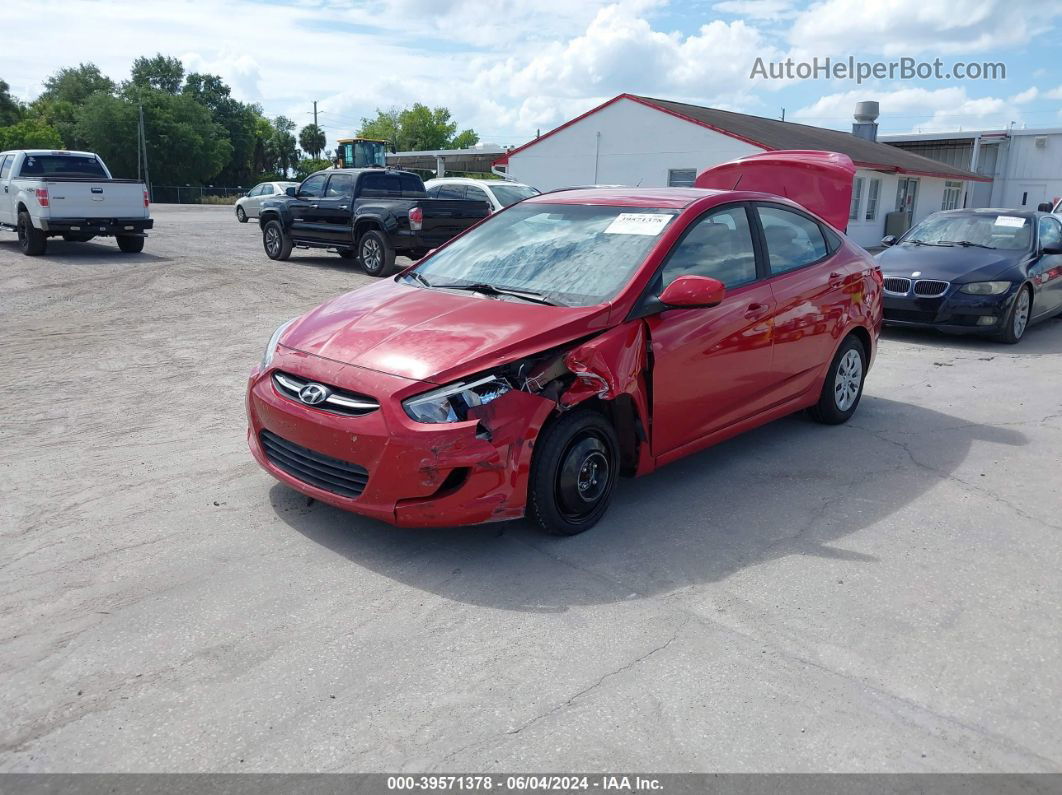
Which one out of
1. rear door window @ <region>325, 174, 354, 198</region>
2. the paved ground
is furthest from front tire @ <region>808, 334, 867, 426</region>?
rear door window @ <region>325, 174, 354, 198</region>

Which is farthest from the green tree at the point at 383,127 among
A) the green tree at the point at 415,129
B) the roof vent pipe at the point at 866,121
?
the roof vent pipe at the point at 866,121

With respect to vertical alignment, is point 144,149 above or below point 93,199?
above

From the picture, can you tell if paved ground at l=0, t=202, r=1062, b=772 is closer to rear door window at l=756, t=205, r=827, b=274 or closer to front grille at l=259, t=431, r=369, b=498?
front grille at l=259, t=431, r=369, b=498

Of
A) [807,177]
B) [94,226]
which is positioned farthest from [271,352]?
[94,226]

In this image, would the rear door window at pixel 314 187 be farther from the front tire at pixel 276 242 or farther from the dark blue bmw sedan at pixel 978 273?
the dark blue bmw sedan at pixel 978 273

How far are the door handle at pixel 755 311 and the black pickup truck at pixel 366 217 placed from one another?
985 centimetres

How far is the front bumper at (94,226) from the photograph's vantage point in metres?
15.6

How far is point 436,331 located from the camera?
13.8 feet

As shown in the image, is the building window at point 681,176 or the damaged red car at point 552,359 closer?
the damaged red car at point 552,359

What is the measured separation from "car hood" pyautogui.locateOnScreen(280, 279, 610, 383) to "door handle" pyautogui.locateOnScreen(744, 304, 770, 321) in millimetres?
1187

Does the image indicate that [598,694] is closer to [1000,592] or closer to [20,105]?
[1000,592]

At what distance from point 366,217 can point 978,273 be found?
970 cm

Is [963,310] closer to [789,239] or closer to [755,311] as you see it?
[789,239]

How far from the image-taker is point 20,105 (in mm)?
83375
